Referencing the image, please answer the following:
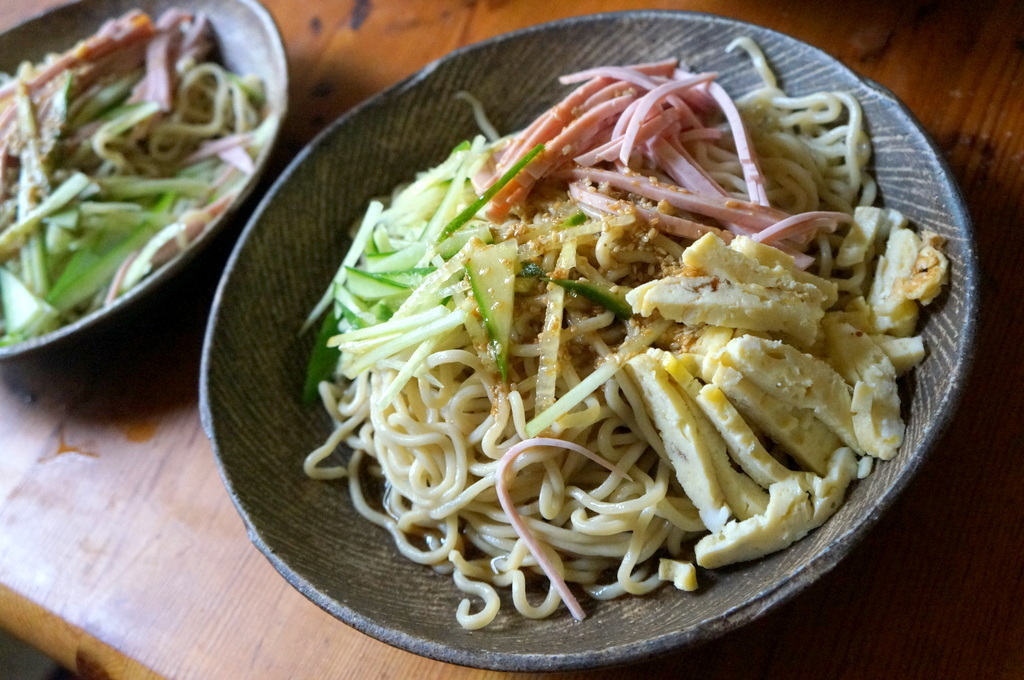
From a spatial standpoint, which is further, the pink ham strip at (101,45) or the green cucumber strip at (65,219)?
the pink ham strip at (101,45)

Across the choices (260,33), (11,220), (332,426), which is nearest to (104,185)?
(11,220)

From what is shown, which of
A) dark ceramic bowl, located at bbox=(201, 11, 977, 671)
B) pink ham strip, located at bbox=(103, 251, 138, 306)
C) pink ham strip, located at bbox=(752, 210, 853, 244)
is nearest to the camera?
dark ceramic bowl, located at bbox=(201, 11, 977, 671)

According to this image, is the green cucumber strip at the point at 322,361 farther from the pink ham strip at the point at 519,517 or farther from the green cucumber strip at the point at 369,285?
the pink ham strip at the point at 519,517

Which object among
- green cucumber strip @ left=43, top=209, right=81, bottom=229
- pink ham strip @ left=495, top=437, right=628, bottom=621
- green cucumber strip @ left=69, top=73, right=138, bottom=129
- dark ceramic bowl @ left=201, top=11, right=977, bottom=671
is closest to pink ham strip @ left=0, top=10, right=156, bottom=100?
green cucumber strip @ left=69, top=73, right=138, bottom=129

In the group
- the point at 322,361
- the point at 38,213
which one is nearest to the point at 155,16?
the point at 38,213

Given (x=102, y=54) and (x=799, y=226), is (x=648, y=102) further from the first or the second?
(x=102, y=54)

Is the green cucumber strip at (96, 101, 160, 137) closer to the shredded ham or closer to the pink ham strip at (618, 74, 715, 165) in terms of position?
the shredded ham

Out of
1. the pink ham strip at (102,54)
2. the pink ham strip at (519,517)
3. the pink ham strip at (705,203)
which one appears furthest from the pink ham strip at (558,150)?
the pink ham strip at (102,54)
